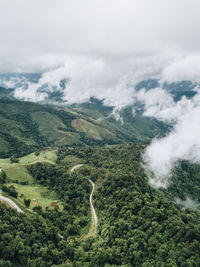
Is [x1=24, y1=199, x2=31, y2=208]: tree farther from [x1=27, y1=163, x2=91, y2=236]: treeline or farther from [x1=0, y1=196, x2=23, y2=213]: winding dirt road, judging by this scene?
[x1=0, y1=196, x2=23, y2=213]: winding dirt road

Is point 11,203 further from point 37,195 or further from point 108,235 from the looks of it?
point 108,235

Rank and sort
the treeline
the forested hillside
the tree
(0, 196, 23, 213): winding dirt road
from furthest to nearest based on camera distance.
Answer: the tree
the treeline
(0, 196, 23, 213): winding dirt road
the forested hillside

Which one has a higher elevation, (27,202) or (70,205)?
(27,202)

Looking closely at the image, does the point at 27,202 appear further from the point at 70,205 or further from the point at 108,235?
the point at 108,235

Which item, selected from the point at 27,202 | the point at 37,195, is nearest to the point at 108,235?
the point at 27,202

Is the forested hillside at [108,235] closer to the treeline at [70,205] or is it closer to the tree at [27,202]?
the treeline at [70,205]

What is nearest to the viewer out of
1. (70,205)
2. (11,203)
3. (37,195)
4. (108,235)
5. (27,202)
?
(108,235)

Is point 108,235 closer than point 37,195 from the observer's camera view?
Yes

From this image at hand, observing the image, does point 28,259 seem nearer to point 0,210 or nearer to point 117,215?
point 0,210

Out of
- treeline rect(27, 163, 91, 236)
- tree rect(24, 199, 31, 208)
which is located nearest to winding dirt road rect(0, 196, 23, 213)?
tree rect(24, 199, 31, 208)

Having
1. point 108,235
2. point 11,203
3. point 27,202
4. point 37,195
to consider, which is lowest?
point 108,235

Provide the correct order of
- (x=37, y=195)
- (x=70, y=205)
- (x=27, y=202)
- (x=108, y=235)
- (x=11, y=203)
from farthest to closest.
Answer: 1. (x=37, y=195)
2. (x=70, y=205)
3. (x=27, y=202)
4. (x=11, y=203)
5. (x=108, y=235)
